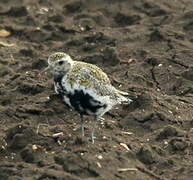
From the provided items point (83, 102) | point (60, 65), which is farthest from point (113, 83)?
point (83, 102)

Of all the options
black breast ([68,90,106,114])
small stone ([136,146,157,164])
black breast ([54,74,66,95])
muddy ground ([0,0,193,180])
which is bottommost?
muddy ground ([0,0,193,180])

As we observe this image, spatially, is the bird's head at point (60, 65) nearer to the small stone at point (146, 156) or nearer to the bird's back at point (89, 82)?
the bird's back at point (89, 82)

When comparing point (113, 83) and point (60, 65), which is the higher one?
point (60, 65)

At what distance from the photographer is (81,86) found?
6367 mm

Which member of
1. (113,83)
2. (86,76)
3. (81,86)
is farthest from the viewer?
(113,83)

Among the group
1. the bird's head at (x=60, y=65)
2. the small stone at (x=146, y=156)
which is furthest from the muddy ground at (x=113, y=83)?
the bird's head at (x=60, y=65)

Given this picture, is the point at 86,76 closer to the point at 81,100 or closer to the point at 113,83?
the point at 81,100

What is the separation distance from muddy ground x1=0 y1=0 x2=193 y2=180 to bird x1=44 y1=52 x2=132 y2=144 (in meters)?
0.37

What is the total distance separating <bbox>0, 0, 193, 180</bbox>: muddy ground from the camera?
6227 millimetres

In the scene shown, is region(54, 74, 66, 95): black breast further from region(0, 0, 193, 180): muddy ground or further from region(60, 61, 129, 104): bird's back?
region(0, 0, 193, 180): muddy ground

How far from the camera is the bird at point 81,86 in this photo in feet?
20.9

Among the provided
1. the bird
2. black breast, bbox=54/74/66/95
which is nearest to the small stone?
the bird

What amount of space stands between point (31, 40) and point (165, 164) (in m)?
5.01

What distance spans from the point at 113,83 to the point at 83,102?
86.9 inches
